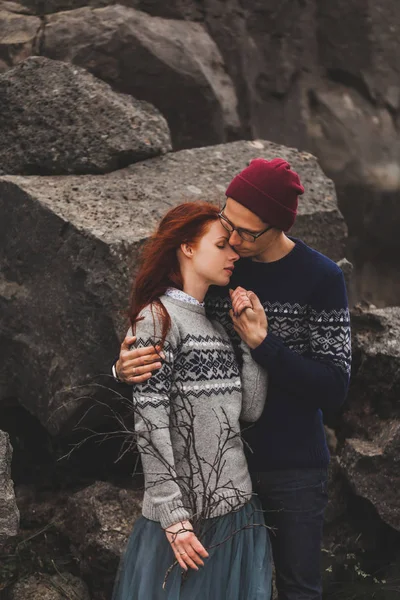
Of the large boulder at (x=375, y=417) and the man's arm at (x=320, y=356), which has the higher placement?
the man's arm at (x=320, y=356)

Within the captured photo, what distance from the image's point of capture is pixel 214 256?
3.20 meters

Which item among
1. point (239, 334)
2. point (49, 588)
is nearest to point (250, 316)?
point (239, 334)

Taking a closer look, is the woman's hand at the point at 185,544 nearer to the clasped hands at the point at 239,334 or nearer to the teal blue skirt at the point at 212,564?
the teal blue skirt at the point at 212,564

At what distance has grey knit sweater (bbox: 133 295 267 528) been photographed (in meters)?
2.99

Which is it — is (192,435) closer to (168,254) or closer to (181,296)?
(181,296)

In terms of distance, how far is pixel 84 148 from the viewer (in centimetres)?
488

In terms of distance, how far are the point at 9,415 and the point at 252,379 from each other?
81.4 inches

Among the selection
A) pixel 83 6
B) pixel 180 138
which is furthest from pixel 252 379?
pixel 83 6

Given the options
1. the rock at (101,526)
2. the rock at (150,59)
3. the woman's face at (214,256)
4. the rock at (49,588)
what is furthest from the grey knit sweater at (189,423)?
the rock at (150,59)

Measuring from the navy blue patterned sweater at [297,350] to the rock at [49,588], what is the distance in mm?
1391

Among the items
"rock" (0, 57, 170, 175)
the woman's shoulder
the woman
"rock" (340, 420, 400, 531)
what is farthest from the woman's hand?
"rock" (0, 57, 170, 175)

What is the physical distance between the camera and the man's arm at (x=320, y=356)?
10.4 feet

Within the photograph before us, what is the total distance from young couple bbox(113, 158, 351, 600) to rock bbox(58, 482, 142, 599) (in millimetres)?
994

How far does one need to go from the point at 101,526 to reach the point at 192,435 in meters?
1.43
